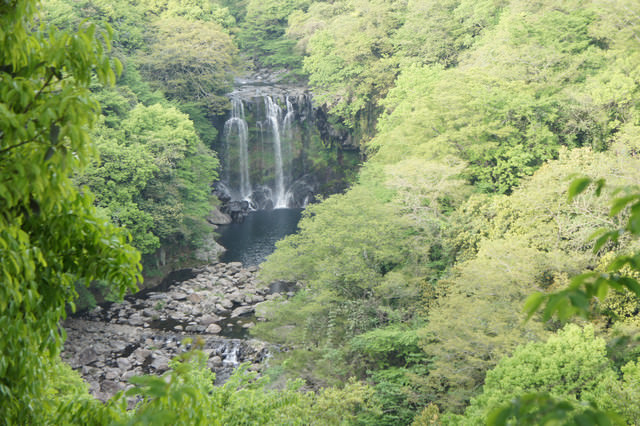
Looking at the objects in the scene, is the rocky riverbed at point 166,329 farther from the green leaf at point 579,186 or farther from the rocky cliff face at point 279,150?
the rocky cliff face at point 279,150

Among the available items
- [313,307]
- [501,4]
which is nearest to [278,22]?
[501,4]

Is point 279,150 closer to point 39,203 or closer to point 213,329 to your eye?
point 213,329

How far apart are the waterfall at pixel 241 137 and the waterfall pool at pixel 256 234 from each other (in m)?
2.78

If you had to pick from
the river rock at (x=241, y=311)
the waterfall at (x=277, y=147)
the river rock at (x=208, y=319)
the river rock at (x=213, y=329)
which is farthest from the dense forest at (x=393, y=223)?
the waterfall at (x=277, y=147)

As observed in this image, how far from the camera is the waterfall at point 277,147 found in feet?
124

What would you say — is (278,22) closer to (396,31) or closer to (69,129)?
(396,31)

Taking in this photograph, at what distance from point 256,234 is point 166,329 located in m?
13.3

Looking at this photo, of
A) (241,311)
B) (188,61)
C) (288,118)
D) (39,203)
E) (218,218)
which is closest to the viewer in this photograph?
(39,203)

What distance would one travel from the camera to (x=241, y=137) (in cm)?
3766

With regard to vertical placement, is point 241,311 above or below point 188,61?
below

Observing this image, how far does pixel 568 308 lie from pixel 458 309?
10409 millimetres

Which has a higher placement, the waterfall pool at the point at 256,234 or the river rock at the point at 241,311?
the waterfall pool at the point at 256,234

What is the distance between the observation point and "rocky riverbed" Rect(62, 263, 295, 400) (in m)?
16.1

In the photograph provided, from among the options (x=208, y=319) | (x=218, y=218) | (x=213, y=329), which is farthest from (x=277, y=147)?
(x=213, y=329)
